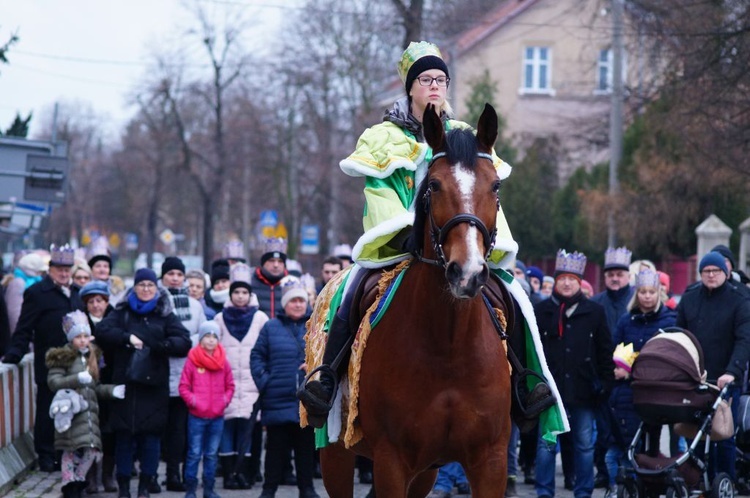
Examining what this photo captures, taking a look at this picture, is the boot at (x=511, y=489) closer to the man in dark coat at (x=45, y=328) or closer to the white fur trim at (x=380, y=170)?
the man in dark coat at (x=45, y=328)

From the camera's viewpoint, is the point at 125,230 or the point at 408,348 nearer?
the point at 408,348

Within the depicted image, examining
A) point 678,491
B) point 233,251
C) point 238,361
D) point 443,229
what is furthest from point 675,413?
point 233,251

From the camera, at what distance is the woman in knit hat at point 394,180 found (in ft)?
23.7

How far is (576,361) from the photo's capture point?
1255cm

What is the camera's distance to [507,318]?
7.37 m

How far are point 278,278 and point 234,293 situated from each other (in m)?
1.66

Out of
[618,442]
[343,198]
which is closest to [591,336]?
[618,442]

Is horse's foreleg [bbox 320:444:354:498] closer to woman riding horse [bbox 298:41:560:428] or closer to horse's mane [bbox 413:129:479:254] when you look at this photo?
woman riding horse [bbox 298:41:560:428]

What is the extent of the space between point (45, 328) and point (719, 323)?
6.95m

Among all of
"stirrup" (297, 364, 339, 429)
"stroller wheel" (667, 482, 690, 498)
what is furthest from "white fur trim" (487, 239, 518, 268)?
"stroller wheel" (667, 482, 690, 498)

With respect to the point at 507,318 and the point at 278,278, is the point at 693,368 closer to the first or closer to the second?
the point at 507,318

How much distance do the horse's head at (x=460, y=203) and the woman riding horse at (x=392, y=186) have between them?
453 millimetres

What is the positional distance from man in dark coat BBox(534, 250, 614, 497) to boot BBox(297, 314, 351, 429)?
5.24 metres

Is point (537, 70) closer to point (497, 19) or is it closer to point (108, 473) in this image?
point (497, 19)
